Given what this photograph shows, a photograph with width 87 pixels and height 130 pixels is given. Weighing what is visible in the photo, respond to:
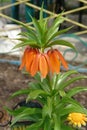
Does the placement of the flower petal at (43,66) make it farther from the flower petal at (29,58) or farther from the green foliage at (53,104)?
the green foliage at (53,104)

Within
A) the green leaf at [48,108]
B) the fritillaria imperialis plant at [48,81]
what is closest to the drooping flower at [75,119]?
the fritillaria imperialis plant at [48,81]

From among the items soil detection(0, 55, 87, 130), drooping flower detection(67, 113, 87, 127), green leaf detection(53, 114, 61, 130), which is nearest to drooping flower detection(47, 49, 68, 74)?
green leaf detection(53, 114, 61, 130)

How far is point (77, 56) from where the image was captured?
17.2 ft

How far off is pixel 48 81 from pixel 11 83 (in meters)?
2.10

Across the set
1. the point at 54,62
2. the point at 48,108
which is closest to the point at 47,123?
the point at 48,108

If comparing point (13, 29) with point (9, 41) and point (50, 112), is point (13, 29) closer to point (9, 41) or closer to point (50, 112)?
point (9, 41)

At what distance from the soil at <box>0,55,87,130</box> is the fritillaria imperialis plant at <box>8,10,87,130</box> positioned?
45.6 inches

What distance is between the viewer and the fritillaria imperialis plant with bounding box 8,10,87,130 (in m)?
2.14

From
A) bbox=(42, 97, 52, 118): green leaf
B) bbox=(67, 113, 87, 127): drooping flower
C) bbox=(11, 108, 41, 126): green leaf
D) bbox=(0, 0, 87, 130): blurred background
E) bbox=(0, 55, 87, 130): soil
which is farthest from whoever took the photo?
bbox=(0, 0, 87, 130): blurred background

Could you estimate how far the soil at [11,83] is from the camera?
4047mm

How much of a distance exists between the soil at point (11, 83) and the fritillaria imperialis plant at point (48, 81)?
45.6 inches

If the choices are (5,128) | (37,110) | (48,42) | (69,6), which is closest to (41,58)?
(48,42)

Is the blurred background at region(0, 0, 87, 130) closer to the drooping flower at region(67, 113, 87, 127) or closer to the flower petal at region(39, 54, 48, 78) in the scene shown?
the drooping flower at region(67, 113, 87, 127)

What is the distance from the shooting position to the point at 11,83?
4.53 metres
